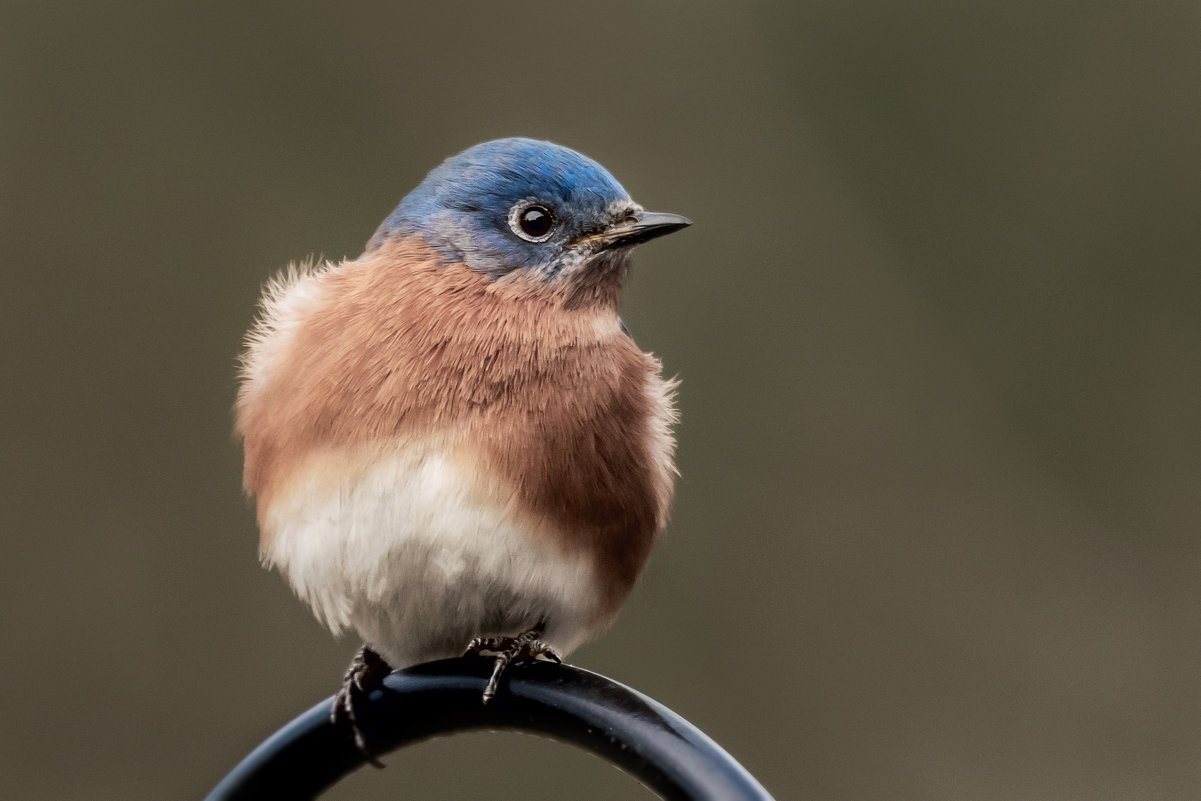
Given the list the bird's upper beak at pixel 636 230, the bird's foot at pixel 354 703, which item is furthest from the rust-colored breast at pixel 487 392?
the bird's foot at pixel 354 703

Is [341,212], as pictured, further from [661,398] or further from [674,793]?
[674,793]

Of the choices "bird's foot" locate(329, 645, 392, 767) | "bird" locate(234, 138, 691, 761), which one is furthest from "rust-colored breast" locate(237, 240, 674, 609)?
"bird's foot" locate(329, 645, 392, 767)

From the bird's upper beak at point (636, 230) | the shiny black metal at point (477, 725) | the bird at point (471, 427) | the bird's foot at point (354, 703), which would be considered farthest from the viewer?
the bird's upper beak at point (636, 230)

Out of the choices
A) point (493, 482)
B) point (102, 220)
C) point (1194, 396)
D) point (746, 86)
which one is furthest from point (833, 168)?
point (493, 482)

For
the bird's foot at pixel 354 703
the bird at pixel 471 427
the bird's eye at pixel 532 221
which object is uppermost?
the bird's eye at pixel 532 221

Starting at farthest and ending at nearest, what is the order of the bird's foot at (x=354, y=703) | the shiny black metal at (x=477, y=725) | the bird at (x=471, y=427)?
the bird at (x=471, y=427) → the bird's foot at (x=354, y=703) → the shiny black metal at (x=477, y=725)

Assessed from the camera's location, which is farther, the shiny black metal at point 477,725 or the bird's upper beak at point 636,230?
the bird's upper beak at point 636,230

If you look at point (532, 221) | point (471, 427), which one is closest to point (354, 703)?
point (471, 427)

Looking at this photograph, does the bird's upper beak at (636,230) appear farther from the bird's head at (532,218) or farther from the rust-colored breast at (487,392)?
the rust-colored breast at (487,392)

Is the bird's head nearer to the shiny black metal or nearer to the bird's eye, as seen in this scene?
the bird's eye
